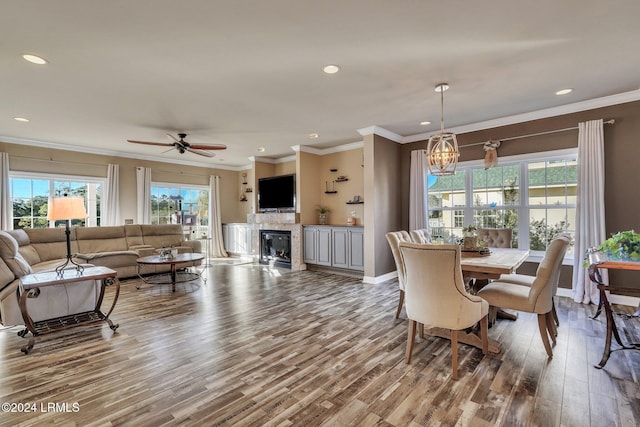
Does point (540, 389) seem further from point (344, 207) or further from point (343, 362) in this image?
point (344, 207)

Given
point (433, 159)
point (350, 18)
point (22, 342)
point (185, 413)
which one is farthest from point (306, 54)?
point (22, 342)

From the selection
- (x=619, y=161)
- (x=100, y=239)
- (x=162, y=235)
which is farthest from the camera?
(x=162, y=235)

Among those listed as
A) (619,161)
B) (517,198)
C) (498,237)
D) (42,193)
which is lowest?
(498,237)

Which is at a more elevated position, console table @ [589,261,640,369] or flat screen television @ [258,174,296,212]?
flat screen television @ [258,174,296,212]

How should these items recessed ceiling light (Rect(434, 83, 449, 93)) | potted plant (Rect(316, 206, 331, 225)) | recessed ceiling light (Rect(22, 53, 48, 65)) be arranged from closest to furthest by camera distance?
1. recessed ceiling light (Rect(22, 53, 48, 65))
2. recessed ceiling light (Rect(434, 83, 449, 93))
3. potted plant (Rect(316, 206, 331, 225))

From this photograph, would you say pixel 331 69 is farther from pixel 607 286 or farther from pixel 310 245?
pixel 310 245

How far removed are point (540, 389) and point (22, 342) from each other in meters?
4.59

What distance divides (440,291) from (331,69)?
236 cm

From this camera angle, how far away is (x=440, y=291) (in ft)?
7.54

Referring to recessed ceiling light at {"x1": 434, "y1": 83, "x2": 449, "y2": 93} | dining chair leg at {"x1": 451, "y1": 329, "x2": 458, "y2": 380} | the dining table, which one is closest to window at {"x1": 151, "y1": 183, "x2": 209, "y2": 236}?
recessed ceiling light at {"x1": 434, "y1": 83, "x2": 449, "y2": 93}

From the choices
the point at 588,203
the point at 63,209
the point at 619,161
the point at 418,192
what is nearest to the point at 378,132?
the point at 418,192

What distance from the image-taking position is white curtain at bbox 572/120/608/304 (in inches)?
152

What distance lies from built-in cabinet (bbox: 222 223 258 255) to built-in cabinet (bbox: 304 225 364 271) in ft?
6.79

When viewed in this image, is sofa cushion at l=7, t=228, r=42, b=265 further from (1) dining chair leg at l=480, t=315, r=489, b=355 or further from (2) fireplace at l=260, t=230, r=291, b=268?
(1) dining chair leg at l=480, t=315, r=489, b=355
